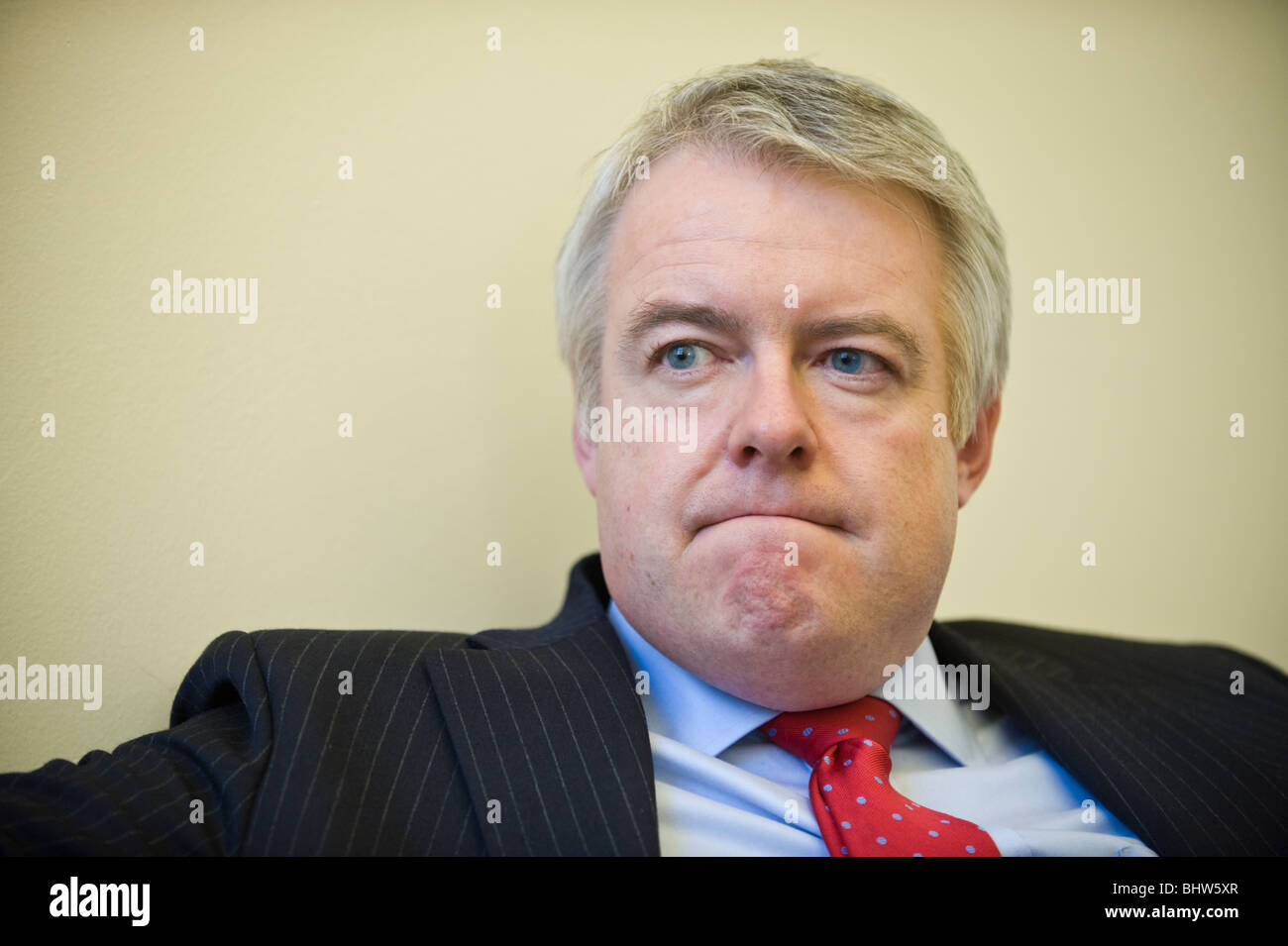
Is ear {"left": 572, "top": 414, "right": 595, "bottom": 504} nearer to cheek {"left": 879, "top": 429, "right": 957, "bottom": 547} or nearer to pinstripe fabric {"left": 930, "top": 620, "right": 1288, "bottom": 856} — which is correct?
cheek {"left": 879, "top": 429, "right": 957, "bottom": 547}

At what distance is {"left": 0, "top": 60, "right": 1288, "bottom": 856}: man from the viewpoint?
1.18 m

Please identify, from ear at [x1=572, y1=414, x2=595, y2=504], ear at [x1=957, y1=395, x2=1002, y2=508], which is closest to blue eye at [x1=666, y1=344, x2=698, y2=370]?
ear at [x1=572, y1=414, x2=595, y2=504]

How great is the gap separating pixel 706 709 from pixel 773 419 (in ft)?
1.46

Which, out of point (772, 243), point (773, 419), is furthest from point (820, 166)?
point (773, 419)

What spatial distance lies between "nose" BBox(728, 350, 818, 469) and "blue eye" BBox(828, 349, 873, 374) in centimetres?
9

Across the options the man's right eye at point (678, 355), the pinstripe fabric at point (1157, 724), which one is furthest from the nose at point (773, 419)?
the pinstripe fabric at point (1157, 724)

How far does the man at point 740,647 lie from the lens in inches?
46.6

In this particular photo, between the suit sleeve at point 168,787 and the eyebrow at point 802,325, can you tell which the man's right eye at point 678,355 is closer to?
the eyebrow at point 802,325

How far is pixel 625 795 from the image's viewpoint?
1191mm

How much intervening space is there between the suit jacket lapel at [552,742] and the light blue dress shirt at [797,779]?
0.11 m

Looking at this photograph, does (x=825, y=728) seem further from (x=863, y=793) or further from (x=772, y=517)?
(x=772, y=517)

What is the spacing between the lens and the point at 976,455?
167cm

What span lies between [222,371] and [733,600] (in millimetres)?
907
